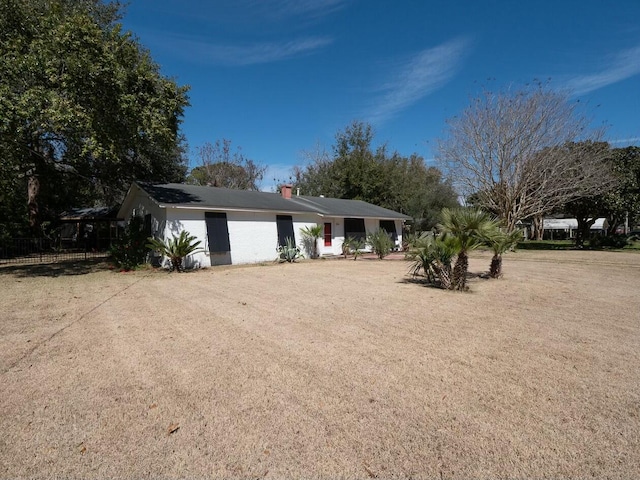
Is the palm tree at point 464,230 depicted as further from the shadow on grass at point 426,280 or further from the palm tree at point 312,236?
the palm tree at point 312,236

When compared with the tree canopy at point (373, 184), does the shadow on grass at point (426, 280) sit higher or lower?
lower

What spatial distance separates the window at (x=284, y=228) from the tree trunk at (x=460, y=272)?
10369mm

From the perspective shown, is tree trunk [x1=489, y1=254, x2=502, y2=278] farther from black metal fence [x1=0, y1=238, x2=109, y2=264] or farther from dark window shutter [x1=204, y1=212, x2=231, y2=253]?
black metal fence [x1=0, y1=238, x2=109, y2=264]

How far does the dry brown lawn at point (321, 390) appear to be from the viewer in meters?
2.49

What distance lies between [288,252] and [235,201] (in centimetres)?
365

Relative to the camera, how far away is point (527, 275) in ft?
38.8

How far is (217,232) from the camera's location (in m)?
15.2

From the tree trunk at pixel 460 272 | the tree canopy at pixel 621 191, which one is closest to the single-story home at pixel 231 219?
the tree trunk at pixel 460 272

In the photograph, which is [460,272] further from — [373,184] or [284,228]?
[373,184]

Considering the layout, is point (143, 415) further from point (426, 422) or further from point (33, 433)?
point (426, 422)

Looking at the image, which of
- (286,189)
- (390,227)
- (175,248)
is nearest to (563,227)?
(390,227)

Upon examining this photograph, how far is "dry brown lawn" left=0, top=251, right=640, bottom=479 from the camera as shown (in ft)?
8.16

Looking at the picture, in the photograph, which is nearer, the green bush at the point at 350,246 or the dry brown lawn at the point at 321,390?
the dry brown lawn at the point at 321,390

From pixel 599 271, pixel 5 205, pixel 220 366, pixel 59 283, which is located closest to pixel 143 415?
pixel 220 366
